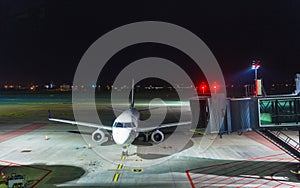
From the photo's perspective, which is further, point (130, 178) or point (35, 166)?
point (35, 166)

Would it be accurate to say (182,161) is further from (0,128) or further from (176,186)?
(0,128)

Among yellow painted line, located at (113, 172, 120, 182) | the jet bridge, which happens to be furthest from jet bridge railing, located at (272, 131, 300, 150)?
yellow painted line, located at (113, 172, 120, 182)

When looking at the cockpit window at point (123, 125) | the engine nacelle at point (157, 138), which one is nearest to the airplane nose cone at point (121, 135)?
the cockpit window at point (123, 125)

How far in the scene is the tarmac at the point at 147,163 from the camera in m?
22.6

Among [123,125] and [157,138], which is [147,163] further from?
[157,138]

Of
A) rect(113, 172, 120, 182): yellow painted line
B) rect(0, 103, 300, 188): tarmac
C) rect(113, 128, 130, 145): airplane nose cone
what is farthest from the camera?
rect(113, 128, 130, 145): airplane nose cone

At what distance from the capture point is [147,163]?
27.9m

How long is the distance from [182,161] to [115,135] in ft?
25.8

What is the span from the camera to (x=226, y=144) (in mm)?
37188

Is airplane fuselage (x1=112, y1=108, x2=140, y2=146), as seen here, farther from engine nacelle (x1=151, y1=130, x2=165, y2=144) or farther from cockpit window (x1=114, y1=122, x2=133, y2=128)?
engine nacelle (x1=151, y1=130, x2=165, y2=144)

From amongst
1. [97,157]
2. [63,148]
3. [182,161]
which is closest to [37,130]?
[63,148]

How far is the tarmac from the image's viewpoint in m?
22.6

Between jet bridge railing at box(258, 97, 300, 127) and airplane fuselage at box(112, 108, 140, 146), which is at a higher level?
jet bridge railing at box(258, 97, 300, 127)

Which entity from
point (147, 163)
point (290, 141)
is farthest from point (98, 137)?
point (290, 141)
